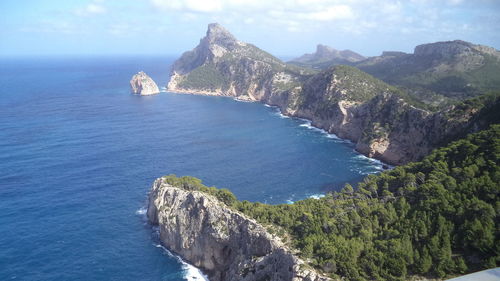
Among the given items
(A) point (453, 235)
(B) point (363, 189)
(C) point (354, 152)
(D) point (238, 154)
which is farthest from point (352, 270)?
(C) point (354, 152)

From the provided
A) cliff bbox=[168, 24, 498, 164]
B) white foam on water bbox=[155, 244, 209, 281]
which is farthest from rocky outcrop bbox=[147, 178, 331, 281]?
cliff bbox=[168, 24, 498, 164]

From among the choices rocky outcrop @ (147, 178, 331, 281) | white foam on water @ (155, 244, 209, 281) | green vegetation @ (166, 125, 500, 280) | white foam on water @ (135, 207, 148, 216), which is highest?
green vegetation @ (166, 125, 500, 280)

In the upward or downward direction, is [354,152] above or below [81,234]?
above

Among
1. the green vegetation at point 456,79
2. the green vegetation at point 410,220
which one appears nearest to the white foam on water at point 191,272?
the green vegetation at point 410,220

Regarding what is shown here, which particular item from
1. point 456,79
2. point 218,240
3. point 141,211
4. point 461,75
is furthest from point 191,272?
point 461,75

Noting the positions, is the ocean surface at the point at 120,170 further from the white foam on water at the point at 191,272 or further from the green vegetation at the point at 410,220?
the green vegetation at the point at 410,220

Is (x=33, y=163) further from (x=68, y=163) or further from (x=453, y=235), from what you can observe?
(x=453, y=235)

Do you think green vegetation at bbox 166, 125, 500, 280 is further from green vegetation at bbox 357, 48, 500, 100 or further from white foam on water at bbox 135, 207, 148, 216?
green vegetation at bbox 357, 48, 500, 100
